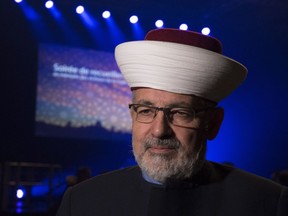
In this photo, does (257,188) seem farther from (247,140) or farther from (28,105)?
(247,140)

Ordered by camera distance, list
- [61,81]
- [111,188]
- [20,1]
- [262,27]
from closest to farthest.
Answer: [111,188] → [20,1] → [61,81] → [262,27]

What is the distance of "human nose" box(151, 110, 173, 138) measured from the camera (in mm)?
1329

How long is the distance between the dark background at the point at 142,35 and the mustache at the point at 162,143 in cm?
556

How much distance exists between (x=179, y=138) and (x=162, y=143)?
1.9 inches

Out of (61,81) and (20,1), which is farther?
(61,81)

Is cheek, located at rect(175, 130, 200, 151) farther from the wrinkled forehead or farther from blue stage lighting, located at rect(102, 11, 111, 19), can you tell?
blue stage lighting, located at rect(102, 11, 111, 19)

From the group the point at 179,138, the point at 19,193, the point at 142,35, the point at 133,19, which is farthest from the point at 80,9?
the point at 179,138

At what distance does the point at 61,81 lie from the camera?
6.96 m

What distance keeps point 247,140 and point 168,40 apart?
6790 millimetres

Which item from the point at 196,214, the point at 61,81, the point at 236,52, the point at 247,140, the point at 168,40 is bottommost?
the point at 196,214

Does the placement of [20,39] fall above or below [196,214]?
above

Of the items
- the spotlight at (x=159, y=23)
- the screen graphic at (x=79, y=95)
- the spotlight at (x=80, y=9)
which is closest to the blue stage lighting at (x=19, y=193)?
the screen graphic at (x=79, y=95)

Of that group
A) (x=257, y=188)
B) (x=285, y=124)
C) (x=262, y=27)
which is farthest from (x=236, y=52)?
(x=257, y=188)

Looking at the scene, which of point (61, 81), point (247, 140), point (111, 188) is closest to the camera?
point (111, 188)
